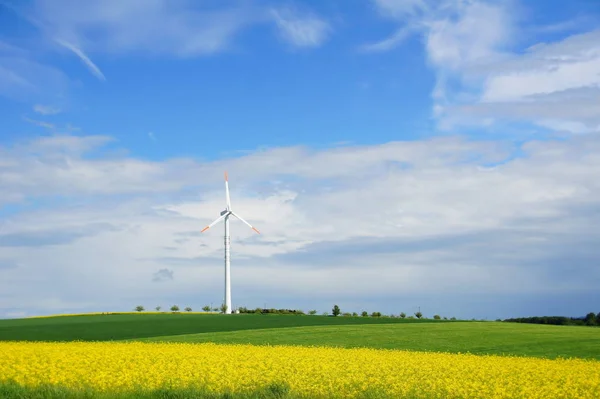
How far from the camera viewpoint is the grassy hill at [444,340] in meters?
34.1

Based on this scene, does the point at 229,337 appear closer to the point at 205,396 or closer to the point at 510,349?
the point at 510,349

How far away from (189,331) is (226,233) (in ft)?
106

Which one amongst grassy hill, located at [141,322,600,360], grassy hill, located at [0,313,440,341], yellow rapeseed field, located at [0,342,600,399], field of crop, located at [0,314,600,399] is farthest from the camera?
grassy hill, located at [0,313,440,341]

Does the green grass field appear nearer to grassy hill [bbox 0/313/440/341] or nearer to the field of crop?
grassy hill [bbox 0/313/440/341]

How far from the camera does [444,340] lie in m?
39.2

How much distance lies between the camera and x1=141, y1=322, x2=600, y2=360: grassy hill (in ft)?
112

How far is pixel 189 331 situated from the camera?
51.4 meters

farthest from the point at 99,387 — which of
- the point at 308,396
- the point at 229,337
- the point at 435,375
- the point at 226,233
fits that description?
the point at 226,233

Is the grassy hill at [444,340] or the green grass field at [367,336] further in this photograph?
the green grass field at [367,336]

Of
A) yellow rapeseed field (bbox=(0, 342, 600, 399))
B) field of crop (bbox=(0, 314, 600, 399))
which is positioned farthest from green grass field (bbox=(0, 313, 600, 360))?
yellow rapeseed field (bbox=(0, 342, 600, 399))

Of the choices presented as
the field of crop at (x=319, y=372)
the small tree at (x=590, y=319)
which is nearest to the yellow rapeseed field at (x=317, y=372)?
the field of crop at (x=319, y=372)

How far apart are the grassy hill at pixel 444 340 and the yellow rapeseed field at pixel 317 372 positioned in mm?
5573

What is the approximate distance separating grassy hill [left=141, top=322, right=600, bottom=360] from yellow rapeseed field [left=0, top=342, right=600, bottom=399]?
5.57 meters

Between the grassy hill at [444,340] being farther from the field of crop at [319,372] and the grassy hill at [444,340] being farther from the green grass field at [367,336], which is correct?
the field of crop at [319,372]
